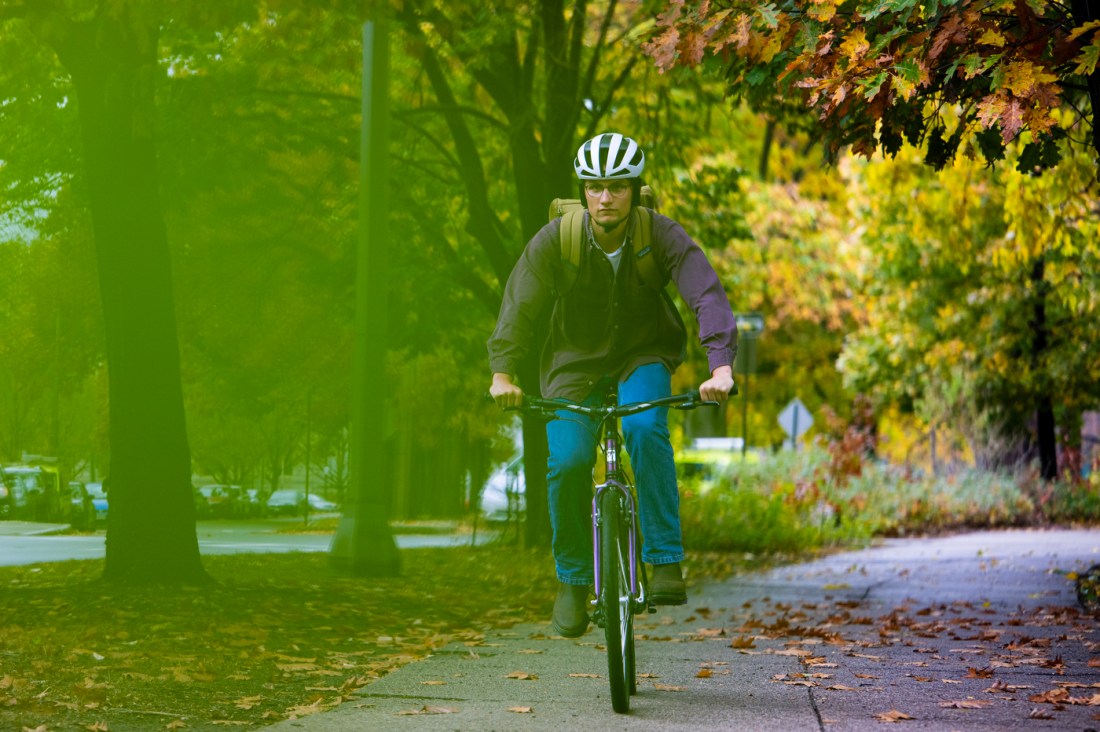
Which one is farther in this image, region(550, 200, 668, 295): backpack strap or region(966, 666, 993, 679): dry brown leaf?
region(966, 666, 993, 679): dry brown leaf

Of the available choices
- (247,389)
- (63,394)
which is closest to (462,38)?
(247,389)

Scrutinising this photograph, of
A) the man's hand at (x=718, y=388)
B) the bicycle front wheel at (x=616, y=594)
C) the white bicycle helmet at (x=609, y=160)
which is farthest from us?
the white bicycle helmet at (x=609, y=160)

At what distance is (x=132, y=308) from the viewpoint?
9461mm

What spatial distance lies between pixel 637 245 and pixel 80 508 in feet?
17.0

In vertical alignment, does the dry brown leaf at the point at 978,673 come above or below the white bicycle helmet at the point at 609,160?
below

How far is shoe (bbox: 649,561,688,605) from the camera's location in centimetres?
571

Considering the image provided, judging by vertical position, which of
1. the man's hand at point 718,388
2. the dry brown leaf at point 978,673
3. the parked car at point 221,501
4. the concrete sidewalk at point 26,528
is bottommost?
the dry brown leaf at point 978,673

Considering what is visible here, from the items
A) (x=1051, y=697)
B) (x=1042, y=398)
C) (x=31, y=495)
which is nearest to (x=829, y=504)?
(x=1042, y=398)

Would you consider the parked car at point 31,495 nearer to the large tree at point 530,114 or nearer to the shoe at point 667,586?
the shoe at point 667,586

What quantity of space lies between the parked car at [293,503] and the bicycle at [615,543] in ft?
17.4

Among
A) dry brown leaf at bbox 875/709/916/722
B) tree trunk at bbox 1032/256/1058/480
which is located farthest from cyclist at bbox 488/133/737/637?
tree trunk at bbox 1032/256/1058/480

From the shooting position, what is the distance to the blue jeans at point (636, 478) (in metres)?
5.71

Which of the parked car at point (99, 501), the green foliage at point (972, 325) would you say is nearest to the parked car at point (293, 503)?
the parked car at point (99, 501)

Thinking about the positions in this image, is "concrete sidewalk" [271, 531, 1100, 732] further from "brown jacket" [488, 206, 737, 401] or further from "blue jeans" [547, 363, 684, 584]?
"brown jacket" [488, 206, 737, 401]
